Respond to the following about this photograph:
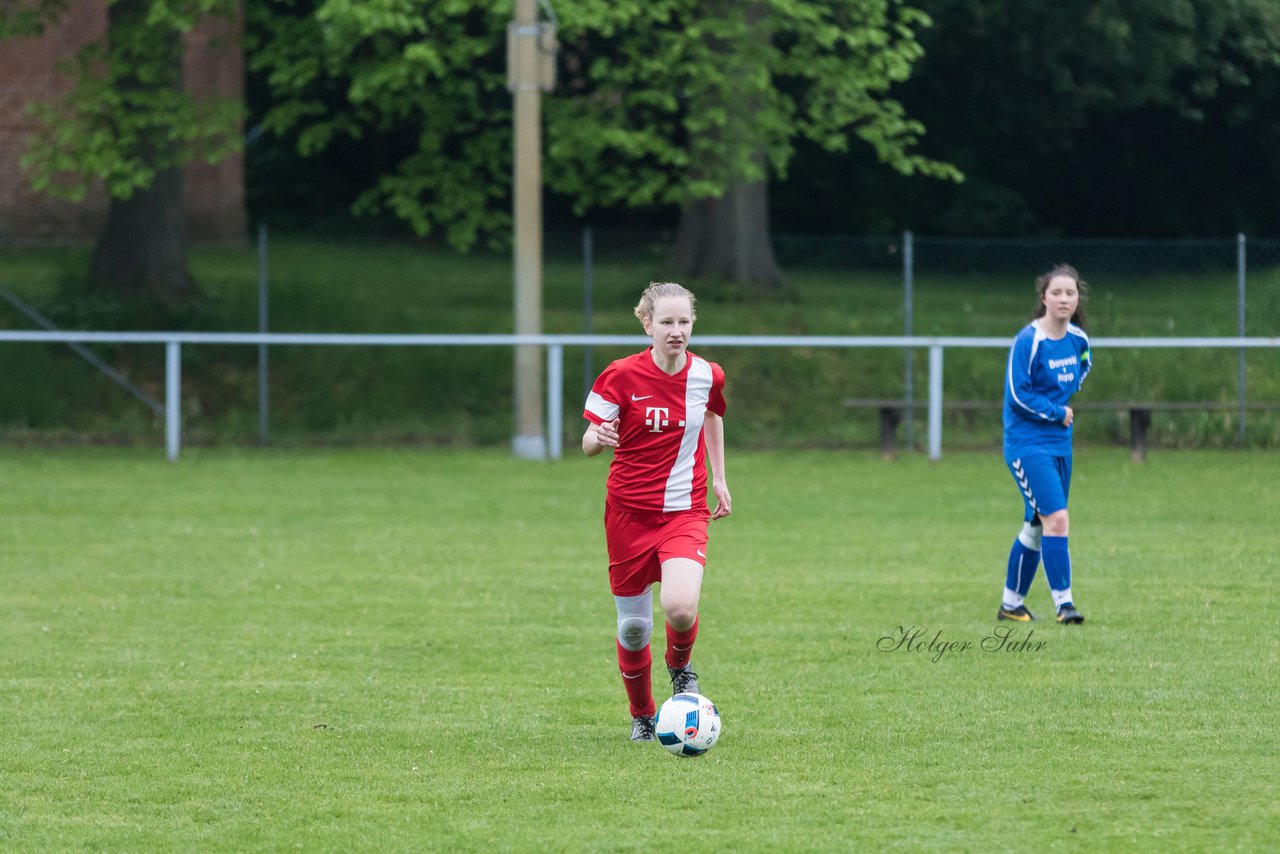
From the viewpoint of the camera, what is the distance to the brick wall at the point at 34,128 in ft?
108

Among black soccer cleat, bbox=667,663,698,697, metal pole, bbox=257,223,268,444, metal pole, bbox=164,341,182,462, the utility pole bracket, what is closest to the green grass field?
black soccer cleat, bbox=667,663,698,697

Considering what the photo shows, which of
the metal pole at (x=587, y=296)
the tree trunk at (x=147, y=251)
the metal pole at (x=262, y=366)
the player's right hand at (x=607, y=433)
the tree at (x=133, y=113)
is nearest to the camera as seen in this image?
the player's right hand at (x=607, y=433)

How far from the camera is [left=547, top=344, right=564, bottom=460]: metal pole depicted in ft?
57.8

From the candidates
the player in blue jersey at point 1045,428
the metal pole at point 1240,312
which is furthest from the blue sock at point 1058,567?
the metal pole at point 1240,312

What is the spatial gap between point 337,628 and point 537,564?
2.46 m

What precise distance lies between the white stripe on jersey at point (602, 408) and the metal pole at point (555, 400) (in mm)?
11035

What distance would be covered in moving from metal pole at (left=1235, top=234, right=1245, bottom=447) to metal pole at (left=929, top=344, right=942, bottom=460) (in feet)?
10.0

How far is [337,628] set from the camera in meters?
9.14

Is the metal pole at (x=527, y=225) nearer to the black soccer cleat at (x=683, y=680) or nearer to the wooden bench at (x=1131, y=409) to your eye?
the wooden bench at (x=1131, y=409)

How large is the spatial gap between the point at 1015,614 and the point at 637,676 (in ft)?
10.3

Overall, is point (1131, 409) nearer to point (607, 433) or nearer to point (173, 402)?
point (173, 402)

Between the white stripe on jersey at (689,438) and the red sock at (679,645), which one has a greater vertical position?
the white stripe on jersey at (689,438)

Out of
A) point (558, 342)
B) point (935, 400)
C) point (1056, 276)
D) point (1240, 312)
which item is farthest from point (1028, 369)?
point (1240, 312)

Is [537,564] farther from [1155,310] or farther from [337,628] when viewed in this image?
[1155,310]
